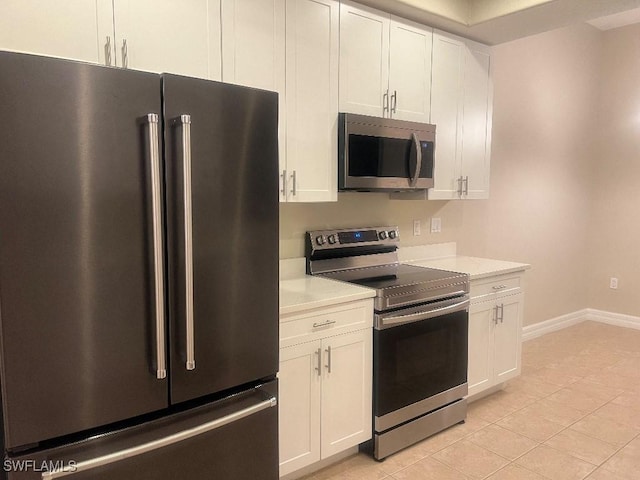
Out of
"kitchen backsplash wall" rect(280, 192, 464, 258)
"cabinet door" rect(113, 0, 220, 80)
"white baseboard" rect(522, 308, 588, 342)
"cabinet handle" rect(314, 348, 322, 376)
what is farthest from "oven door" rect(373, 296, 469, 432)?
"white baseboard" rect(522, 308, 588, 342)

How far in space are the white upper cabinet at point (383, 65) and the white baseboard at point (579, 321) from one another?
2.76 m

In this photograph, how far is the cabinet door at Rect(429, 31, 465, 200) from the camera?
318 centimetres

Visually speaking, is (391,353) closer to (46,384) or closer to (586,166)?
(46,384)

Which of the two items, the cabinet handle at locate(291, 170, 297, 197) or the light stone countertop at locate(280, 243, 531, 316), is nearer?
the light stone countertop at locate(280, 243, 531, 316)

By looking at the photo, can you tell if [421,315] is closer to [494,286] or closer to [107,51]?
[494,286]

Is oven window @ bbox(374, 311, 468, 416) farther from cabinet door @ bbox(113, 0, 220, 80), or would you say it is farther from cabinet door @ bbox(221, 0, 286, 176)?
cabinet door @ bbox(113, 0, 220, 80)

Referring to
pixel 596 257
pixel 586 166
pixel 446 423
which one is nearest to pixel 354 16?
pixel 446 423

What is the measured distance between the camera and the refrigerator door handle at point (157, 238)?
1.42 metres

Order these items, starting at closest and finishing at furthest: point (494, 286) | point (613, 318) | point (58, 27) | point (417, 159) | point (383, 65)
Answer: point (58, 27)
point (383, 65)
point (417, 159)
point (494, 286)
point (613, 318)

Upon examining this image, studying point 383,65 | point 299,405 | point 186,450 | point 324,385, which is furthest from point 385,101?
point 186,450

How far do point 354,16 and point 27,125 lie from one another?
1.97 m

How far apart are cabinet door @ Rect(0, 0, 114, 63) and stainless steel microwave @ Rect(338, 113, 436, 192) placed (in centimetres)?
128

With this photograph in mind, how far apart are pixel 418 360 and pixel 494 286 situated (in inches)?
34.5

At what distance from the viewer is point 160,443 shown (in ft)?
4.92
